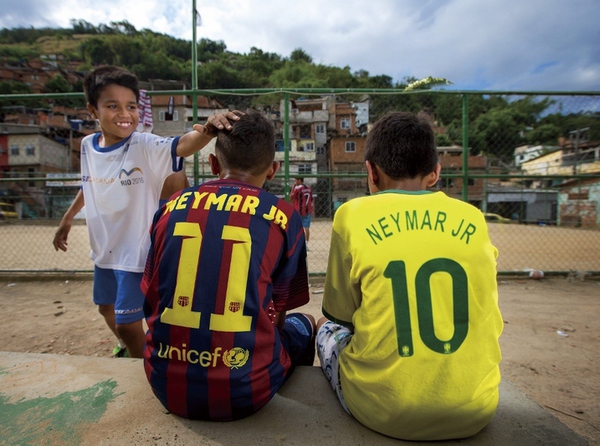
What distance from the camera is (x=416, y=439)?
3.47ft

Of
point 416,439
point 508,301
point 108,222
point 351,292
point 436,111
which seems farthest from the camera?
point 436,111

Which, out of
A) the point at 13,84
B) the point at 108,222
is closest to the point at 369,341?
the point at 108,222

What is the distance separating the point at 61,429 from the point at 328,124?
458cm

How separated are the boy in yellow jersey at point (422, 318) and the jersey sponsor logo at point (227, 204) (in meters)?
0.24

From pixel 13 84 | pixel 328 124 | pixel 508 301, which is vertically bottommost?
pixel 508 301

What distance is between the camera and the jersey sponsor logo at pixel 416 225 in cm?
106

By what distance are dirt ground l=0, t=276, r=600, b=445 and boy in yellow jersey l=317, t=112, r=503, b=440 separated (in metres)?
1.42

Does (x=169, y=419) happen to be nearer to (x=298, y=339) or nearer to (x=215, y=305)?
(x=215, y=305)

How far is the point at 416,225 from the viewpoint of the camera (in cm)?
107

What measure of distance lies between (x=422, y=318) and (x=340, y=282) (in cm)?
30

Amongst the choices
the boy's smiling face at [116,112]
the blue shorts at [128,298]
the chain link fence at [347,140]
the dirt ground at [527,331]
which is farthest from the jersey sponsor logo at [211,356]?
the chain link fence at [347,140]

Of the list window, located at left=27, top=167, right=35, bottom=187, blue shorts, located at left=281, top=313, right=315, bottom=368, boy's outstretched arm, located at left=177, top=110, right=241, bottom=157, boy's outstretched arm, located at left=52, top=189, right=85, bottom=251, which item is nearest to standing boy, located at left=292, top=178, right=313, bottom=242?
boy's outstretched arm, located at left=52, top=189, right=85, bottom=251

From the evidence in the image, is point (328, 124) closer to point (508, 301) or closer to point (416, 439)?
point (508, 301)

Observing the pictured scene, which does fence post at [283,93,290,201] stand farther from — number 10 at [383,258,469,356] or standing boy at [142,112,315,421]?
number 10 at [383,258,469,356]
